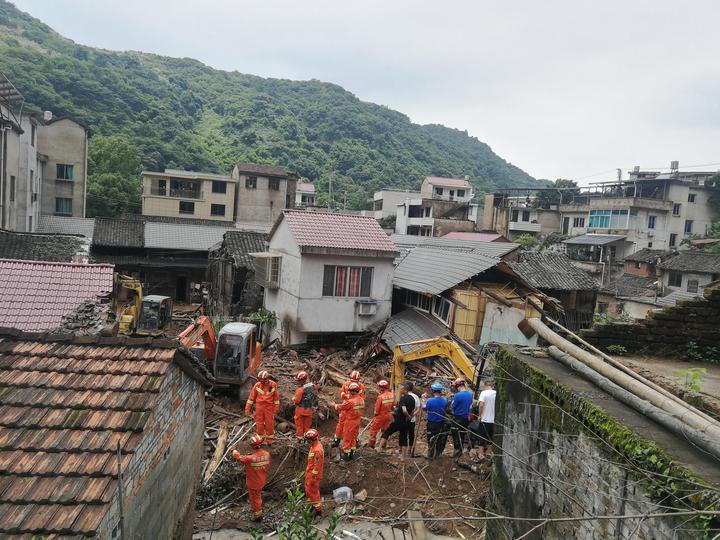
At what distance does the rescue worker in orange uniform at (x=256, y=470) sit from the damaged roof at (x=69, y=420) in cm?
297

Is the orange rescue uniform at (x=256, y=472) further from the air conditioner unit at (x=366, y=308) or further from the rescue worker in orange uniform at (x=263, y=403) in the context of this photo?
the air conditioner unit at (x=366, y=308)

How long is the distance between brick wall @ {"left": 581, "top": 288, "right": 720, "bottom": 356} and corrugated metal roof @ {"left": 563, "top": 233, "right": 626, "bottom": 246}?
120 feet

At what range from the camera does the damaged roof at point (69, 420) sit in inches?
162

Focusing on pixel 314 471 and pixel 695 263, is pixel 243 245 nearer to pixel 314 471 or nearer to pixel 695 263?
pixel 314 471

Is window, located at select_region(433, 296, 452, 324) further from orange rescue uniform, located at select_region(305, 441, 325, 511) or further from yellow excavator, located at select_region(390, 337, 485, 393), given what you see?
orange rescue uniform, located at select_region(305, 441, 325, 511)

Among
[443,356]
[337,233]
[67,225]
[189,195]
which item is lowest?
[443,356]

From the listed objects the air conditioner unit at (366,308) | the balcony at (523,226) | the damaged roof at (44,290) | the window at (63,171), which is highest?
the window at (63,171)

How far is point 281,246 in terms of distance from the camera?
2308 centimetres

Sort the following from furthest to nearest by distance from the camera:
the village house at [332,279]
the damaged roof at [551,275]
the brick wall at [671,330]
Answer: the damaged roof at [551,275]
the village house at [332,279]
the brick wall at [671,330]

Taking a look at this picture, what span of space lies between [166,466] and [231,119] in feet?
291

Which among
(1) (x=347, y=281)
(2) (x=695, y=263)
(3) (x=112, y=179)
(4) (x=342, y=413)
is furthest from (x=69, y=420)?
(3) (x=112, y=179)

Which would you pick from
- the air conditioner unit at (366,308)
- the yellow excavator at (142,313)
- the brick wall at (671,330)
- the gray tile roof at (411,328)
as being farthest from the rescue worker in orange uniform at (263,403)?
the yellow excavator at (142,313)

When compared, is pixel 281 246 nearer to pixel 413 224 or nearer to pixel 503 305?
pixel 503 305

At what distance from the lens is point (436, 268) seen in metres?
20.2
